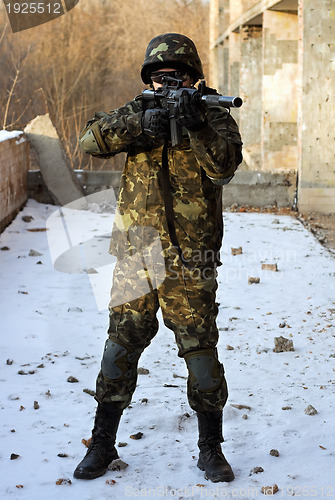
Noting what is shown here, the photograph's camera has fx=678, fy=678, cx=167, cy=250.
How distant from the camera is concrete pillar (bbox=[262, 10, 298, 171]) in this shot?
423 inches

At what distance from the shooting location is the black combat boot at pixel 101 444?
2.69 meters

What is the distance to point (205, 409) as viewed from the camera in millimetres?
2658

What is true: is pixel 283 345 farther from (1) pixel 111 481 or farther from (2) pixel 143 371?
(1) pixel 111 481

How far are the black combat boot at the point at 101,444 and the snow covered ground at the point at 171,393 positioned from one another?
0.13 feet

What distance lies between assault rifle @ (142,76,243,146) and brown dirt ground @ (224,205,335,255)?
16.3 ft

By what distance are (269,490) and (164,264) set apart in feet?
3.13

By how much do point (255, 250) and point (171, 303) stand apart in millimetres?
4629

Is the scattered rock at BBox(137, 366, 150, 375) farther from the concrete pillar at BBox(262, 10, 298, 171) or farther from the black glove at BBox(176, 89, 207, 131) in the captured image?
the concrete pillar at BBox(262, 10, 298, 171)

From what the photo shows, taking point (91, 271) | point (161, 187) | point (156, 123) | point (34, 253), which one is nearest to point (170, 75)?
point (156, 123)

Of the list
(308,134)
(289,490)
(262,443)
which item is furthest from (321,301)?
(308,134)

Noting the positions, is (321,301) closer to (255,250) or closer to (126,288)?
(255,250)

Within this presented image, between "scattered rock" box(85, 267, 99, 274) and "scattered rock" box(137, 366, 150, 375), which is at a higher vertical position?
"scattered rock" box(137, 366, 150, 375)

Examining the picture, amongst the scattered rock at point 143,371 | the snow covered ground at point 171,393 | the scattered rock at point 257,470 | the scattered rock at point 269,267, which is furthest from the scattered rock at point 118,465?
the scattered rock at point 269,267

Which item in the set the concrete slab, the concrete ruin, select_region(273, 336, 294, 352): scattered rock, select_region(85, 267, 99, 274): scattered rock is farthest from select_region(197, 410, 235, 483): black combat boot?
the concrete slab
